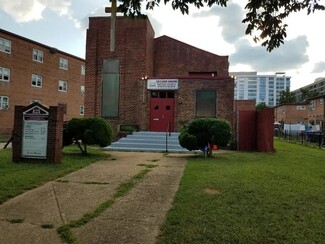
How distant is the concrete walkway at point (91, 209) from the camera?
15.6 feet

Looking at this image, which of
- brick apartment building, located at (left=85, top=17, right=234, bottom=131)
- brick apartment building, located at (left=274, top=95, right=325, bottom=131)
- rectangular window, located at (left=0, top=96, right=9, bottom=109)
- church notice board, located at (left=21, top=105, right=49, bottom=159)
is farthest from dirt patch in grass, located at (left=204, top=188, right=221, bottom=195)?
brick apartment building, located at (left=274, top=95, right=325, bottom=131)

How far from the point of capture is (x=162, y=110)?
2288 cm

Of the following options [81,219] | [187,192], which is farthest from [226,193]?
[81,219]

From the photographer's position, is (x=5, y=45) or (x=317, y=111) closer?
(x=5, y=45)

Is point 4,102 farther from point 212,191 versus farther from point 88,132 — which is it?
point 212,191

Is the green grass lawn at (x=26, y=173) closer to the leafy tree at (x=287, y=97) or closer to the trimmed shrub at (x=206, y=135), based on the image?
the trimmed shrub at (x=206, y=135)

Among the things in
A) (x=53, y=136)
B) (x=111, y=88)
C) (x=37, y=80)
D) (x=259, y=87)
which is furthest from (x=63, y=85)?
(x=259, y=87)

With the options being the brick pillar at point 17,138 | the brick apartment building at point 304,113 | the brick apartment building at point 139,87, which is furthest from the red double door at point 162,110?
the brick apartment building at point 304,113

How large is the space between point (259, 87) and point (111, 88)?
375 feet

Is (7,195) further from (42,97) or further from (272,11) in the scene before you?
(42,97)

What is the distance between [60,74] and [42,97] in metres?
4.28

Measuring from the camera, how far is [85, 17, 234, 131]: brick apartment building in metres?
22.1

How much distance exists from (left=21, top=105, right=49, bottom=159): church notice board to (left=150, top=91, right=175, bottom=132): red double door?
11767 millimetres

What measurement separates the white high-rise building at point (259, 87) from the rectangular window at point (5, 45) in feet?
322
